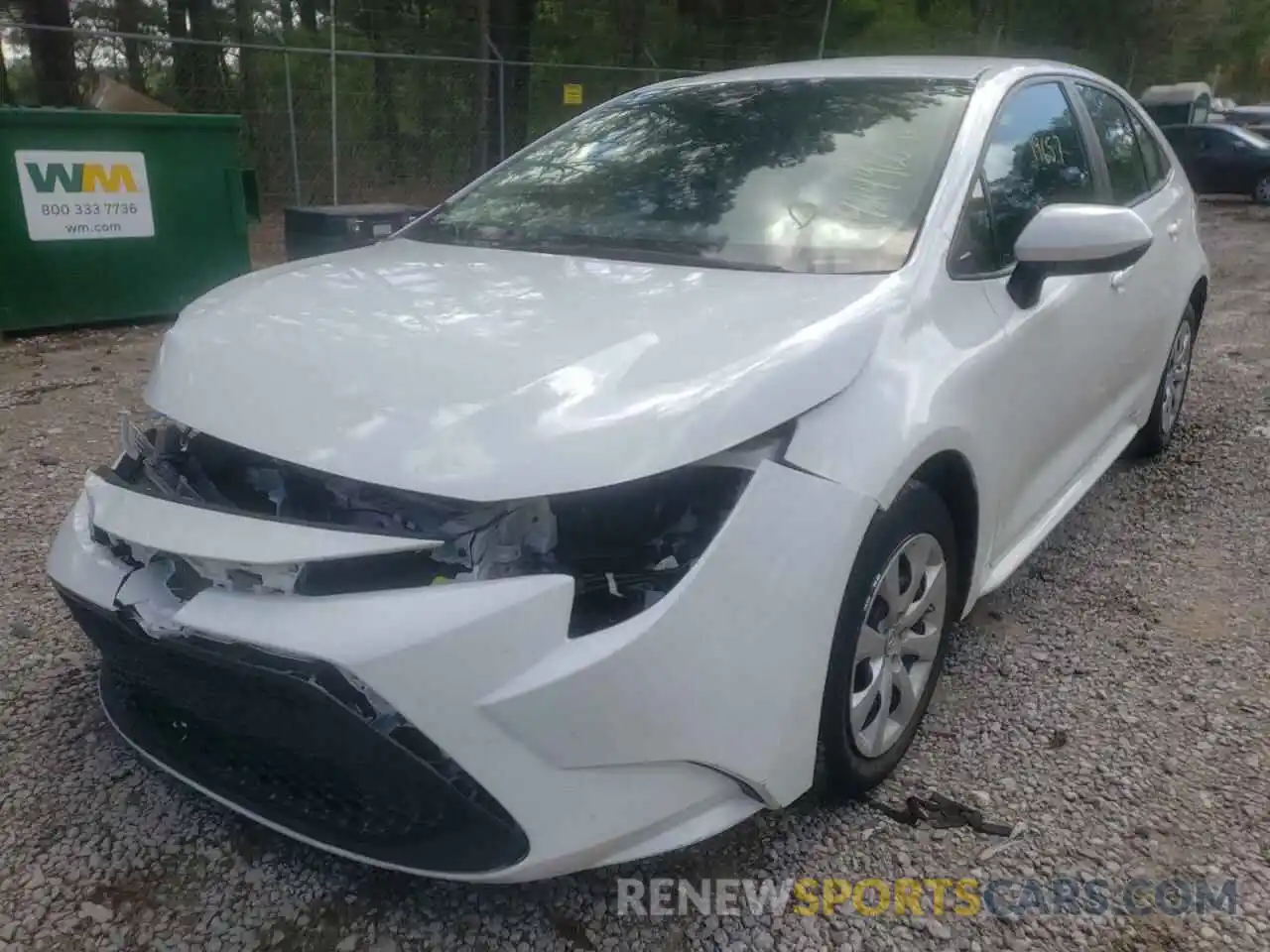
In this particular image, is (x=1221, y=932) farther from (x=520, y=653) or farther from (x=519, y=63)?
(x=519, y=63)

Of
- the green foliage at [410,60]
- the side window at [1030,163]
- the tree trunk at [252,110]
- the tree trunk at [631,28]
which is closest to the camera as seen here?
the side window at [1030,163]

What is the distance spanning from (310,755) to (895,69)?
8.21 ft

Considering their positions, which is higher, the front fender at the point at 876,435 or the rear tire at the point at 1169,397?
the front fender at the point at 876,435

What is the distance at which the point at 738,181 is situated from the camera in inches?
110

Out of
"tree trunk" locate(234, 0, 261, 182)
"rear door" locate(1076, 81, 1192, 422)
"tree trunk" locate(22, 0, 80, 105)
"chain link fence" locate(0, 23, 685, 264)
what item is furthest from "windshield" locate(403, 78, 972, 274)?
"tree trunk" locate(22, 0, 80, 105)

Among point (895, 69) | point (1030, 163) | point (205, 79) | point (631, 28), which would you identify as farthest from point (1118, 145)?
point (631, 28)

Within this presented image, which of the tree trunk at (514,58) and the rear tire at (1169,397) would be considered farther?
the tree trunk at (514,58)

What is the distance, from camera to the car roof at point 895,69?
10.1ft

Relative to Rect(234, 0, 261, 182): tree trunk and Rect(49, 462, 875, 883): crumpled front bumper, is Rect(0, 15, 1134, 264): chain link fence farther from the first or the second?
Rect(49, 462, 875, 883): crumpled front bumper

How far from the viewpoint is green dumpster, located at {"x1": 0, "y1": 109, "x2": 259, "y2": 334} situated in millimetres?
6062

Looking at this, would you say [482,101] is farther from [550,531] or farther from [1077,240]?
[550,531]

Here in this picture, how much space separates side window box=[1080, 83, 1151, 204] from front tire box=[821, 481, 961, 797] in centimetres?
183

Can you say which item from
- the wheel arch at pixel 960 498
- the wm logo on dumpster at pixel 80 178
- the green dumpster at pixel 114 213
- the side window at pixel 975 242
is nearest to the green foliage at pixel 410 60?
the green dumpster at pixel 114 213

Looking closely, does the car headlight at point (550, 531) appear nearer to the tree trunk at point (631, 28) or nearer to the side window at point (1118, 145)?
the side window at point (1118, 145)
